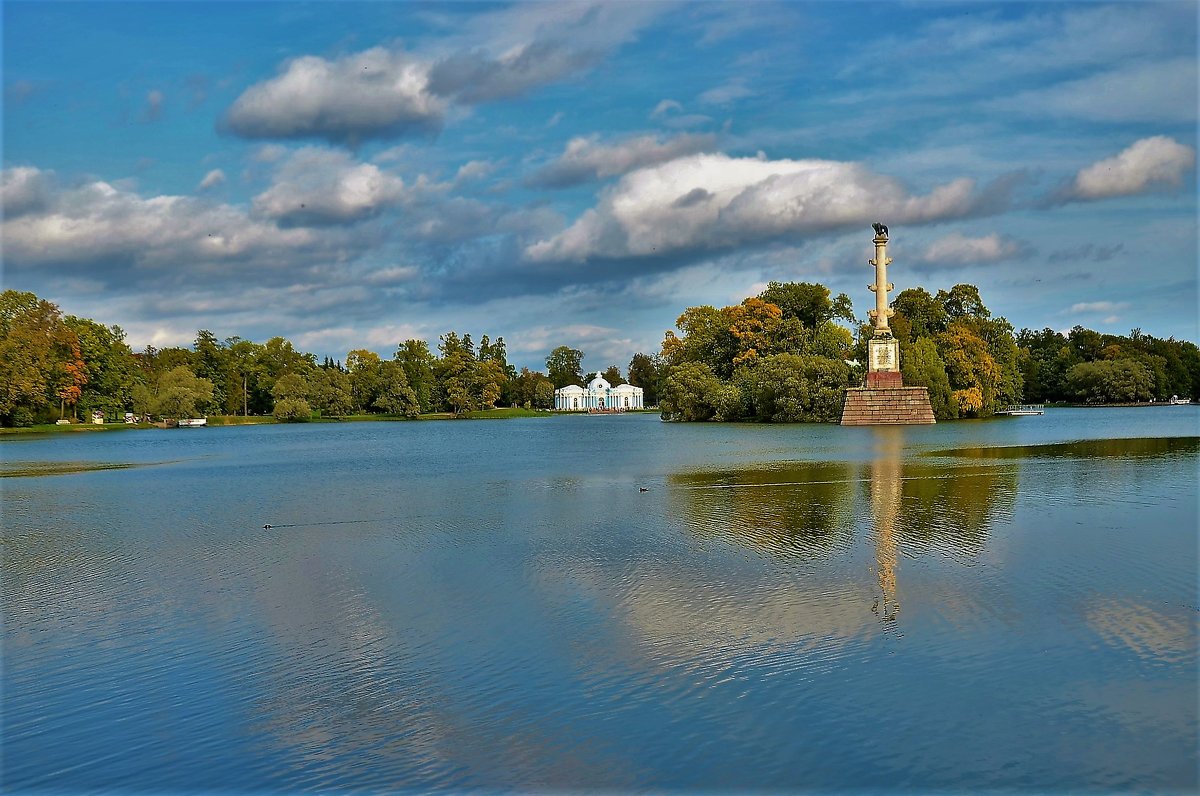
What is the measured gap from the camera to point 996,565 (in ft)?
46.9

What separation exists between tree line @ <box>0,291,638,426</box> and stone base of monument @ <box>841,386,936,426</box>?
66.1 m

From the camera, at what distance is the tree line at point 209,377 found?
264ft

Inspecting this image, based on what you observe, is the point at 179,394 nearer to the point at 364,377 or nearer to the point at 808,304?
the point at 364,377

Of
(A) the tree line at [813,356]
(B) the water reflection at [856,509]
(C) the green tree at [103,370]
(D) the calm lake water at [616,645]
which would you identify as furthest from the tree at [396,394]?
(D) the calm lake water at [616,645]

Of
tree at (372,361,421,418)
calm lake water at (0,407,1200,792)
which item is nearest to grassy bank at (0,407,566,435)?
tree at (372,361,421,418)

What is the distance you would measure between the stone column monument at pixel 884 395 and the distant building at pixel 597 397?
11481 cm

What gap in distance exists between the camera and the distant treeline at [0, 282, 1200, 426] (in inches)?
3004

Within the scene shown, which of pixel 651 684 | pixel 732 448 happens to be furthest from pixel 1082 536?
pixel 732 448

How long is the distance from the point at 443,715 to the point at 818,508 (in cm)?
1450

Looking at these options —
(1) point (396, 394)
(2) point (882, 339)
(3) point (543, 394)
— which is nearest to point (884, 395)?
(2) point (882, 339)

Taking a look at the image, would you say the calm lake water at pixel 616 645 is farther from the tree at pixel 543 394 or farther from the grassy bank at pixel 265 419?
the tree at pixel 543 394

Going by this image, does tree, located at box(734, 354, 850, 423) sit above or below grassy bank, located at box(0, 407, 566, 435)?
above

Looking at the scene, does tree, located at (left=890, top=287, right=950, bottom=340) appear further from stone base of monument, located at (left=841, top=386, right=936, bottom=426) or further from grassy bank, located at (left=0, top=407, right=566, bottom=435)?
grassy bank, located at (left=0, top=407, right=566, bottom=435)

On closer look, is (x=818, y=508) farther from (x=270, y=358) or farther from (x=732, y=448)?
(x=270, y=358)
